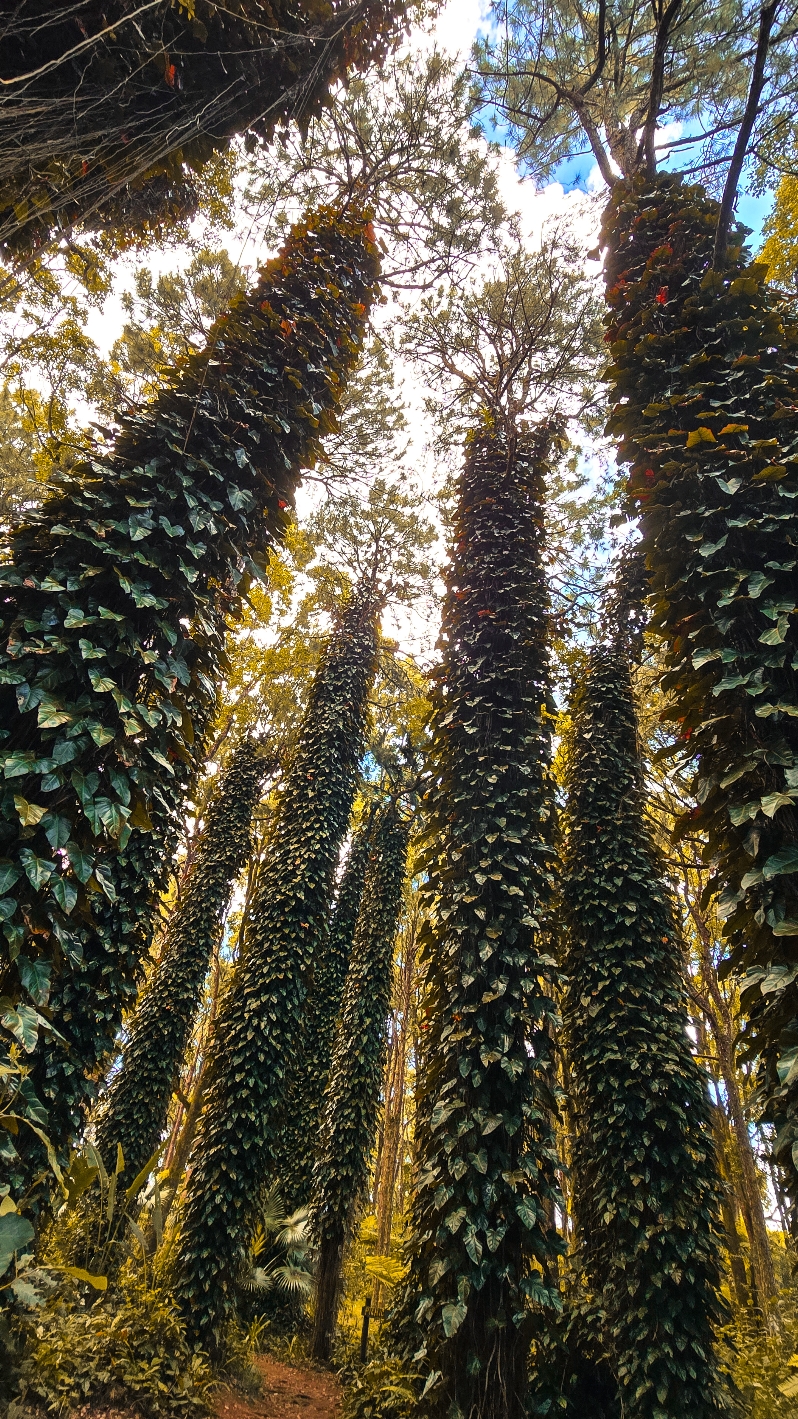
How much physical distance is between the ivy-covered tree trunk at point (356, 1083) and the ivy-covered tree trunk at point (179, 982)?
2369mm

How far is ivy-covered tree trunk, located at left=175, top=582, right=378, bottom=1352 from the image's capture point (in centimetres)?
619

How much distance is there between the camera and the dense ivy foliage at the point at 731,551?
2404 mm

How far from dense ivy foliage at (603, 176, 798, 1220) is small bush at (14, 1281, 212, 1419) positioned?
14.5 feet

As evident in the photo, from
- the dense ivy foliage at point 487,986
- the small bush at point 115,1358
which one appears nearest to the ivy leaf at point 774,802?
the dense ivy foliage at point 487,986

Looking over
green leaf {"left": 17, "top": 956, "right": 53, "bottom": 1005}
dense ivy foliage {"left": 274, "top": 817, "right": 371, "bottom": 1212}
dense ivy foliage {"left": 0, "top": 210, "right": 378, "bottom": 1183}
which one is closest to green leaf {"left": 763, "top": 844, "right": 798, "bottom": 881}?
dense ivy foliage {"left": 0, "top": 210, "right": 378, "bottom": 1183}

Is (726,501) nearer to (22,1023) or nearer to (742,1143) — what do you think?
→ (22,1023)

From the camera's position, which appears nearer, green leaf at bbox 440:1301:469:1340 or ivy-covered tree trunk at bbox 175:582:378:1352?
green leaf at bbox 440:1301:469:1340

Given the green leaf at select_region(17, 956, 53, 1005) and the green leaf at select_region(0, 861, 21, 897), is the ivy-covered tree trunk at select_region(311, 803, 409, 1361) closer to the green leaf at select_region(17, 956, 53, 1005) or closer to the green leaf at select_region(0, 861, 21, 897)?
the green leaf at select_region(17, 956, 53, 1005)

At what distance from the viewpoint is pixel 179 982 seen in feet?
27.2

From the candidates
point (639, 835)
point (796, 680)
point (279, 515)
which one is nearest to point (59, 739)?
point (279, 515)

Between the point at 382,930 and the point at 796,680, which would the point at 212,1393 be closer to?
the point at 382,930

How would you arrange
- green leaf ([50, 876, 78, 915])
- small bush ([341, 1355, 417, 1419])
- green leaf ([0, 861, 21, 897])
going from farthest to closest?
small bush ([341, 1355, 417, 1419]), green leaf ([50, 876, 78, 915]), green leaf ([0, 861, 21, 897])

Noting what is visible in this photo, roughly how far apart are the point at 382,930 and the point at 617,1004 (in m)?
4.96

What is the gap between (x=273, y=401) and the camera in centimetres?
359
